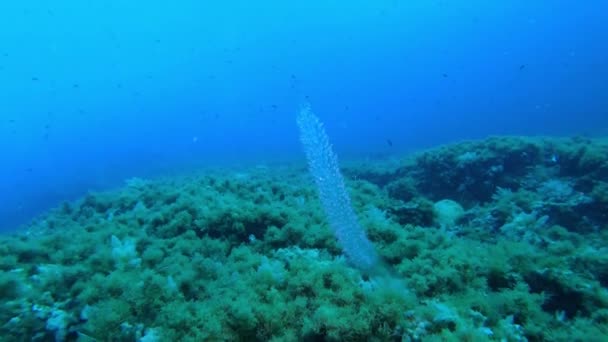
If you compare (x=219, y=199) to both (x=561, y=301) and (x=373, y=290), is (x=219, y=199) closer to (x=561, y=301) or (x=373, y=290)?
(x=373, y=290)

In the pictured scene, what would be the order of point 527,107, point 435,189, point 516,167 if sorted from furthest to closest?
point 527,107 < point 435,189 < point 516,167

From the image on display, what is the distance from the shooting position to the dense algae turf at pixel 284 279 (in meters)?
3.84

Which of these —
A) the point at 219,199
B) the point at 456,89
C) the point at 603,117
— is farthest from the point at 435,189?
the point at 456,89

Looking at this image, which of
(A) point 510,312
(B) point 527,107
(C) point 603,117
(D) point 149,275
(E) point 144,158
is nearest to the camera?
(A) point 510,312

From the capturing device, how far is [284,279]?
Result: 4555 millimetres

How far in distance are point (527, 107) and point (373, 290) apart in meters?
81.6

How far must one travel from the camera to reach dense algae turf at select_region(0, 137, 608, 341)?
3842mm

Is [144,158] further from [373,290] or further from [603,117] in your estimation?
[603,117]

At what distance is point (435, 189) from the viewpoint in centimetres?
1354

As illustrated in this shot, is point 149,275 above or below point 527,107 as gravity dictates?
below

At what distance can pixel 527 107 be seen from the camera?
7312 centimetres

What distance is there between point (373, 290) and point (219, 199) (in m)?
4.23

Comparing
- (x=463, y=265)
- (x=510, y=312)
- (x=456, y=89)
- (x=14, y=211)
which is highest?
(x=456, y=89)

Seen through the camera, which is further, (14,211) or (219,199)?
(14,211)
